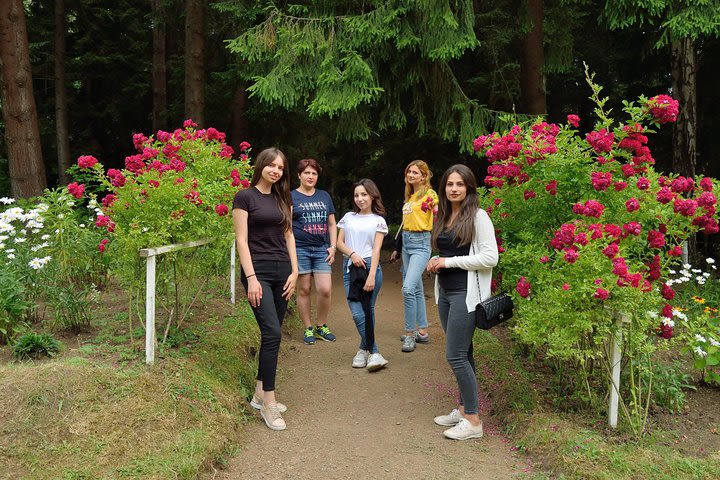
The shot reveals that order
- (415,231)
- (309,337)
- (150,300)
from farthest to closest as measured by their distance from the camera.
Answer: (309,337)
(415,231)
(150,300)

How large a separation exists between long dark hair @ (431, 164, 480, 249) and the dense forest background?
4.10 meters

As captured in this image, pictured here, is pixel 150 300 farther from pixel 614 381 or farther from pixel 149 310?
pixel 614 381

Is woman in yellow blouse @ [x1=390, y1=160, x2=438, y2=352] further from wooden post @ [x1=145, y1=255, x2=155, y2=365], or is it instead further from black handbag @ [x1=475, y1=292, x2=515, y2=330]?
wooden post @ [x1=145, y1=255, x2=155, y2=365]

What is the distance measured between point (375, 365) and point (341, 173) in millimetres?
14405

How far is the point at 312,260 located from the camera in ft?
20.5

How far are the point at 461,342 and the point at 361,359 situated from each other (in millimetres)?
1876

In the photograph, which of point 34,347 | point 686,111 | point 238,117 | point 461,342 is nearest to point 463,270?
point 461,342

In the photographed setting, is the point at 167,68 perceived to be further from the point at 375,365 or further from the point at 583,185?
the point at 583,185

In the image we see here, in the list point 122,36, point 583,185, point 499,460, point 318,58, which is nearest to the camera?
point 499,460

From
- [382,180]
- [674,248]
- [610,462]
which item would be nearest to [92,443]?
[610,462]

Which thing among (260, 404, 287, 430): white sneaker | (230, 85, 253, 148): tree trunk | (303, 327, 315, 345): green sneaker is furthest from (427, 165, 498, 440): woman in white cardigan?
(230, 85, 253, 148): tree trunk

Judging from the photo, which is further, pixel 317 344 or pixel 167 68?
pixel 167 68

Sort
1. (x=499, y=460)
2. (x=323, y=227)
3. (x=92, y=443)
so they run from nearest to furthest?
1. (x=92, y=443)
2. (x=499, y=460)
3. (x=323, y=227)

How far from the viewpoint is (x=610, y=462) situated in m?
3.41
